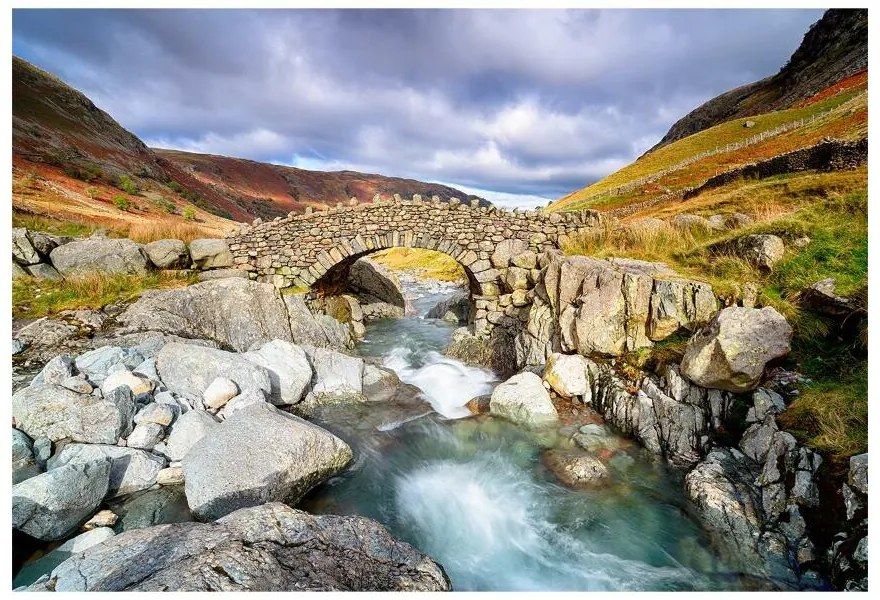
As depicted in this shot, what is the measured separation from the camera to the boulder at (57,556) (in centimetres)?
401

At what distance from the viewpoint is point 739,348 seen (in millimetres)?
5559

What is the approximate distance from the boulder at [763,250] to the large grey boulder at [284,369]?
9.19 metres

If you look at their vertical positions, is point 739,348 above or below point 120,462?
above

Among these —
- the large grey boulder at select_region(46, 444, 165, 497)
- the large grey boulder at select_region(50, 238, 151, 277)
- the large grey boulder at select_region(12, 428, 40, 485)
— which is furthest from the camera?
the large grey boulder at select_region(50, 238, 151, 277)

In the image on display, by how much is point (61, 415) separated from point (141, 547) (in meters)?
3.72

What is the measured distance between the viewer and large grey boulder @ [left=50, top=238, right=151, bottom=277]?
10.8m

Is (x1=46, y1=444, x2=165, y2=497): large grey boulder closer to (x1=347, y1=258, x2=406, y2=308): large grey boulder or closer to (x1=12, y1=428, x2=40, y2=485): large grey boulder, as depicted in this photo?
(x1=12, y1=428, x2=40, y2=485): large grey boulder

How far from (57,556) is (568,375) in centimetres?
763

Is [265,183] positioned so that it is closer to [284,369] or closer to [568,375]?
[284,369]

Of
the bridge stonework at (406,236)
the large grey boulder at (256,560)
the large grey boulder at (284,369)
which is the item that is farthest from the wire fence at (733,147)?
the large grey boulder at (256,560)

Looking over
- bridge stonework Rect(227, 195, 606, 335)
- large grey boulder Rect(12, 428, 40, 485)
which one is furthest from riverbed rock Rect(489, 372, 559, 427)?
large grey boulder Rect(12, 428, 40, 485)

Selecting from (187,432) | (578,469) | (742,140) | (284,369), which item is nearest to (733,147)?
(742,140)

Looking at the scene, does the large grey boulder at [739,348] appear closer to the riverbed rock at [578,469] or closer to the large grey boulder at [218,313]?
the riverbed rock at [578,469]

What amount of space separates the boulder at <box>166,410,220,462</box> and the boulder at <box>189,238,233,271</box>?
7499 mm
